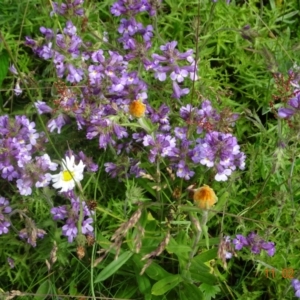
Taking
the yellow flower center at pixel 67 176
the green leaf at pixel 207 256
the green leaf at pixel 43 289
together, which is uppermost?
the yellow flower center at pixel 67 176

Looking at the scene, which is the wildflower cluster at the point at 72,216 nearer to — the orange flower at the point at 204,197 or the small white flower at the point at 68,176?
the small white flower at the point at 68,176

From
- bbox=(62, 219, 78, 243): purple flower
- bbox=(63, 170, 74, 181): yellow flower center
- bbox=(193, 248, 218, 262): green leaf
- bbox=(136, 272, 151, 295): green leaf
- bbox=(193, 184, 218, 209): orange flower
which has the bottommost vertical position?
bbox=(136, 272, 151, 295): green leaf

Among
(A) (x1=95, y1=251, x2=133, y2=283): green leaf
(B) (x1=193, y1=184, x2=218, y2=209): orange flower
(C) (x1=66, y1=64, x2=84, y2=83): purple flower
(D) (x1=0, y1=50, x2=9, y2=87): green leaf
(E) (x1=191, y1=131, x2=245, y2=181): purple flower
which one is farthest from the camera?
(D) (x1=0, y1=50, x2=9, y2=87): green leaf

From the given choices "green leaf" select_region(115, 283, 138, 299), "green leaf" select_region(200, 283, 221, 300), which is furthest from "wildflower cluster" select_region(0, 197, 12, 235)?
"green leaf" select_region(200, 283, 221, 300)

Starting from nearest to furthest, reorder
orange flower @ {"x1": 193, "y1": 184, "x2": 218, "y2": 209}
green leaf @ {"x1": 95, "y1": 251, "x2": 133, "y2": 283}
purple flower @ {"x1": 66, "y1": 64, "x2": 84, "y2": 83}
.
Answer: orange flower @ {"x1": 193, "y1": 184, "x2": 218, "y2": 209} → green leaf @ {"x1": 95, "y1": 251, "x2": 133, "y2": 283} → purple flower @ {"x1": 66, "y1": 64, "x2": 84, "y2": 83}

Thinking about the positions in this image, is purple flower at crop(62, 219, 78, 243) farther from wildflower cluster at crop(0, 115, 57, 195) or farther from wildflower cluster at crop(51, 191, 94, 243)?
wildflower cluster at crop(0, 115, 57, 195)

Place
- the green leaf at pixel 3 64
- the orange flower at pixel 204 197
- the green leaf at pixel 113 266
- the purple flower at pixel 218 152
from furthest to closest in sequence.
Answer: the green leaf at pixel 3 64
the purple flower at pixel 218 152
the green leaf at pixel 113 266
the orange flower at pixel 204 197

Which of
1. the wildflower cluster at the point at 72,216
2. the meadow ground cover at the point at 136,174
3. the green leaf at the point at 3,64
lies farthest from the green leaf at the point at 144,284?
the green leaf at the point at 3,64

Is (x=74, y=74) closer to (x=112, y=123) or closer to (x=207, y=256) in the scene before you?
(x=112, y=123)
